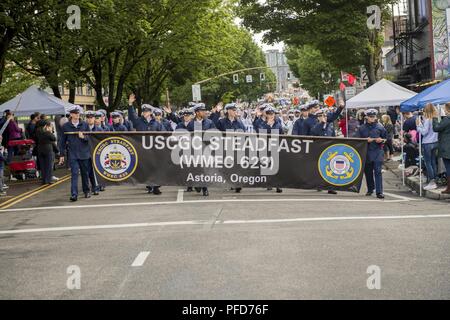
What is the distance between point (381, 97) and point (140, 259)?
15408 millimetres

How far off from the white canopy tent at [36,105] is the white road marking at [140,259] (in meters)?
18.6

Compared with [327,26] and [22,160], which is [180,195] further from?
[327,26]

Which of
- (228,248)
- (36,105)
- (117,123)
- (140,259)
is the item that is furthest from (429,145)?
(36,105)

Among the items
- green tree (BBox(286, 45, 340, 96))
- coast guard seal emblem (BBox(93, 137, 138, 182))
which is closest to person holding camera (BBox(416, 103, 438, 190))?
coast guard seal emblem (BBox(93, 137, 138, 182))

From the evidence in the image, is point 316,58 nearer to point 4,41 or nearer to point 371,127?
point 4,41

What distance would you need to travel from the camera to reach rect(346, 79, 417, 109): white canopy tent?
70.5 feet

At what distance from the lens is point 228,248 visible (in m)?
8.48

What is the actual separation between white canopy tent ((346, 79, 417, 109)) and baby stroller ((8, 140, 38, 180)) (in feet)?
34.6

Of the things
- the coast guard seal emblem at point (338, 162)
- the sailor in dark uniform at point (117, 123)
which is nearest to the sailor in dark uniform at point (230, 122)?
the coast guard seal emblem at point (338, 162)

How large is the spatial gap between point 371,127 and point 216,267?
8.50 meters

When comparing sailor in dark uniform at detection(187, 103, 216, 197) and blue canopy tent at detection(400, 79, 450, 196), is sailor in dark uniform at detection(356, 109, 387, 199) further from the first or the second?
sailor in dark uniform at detection(187, 103, 216, 197)

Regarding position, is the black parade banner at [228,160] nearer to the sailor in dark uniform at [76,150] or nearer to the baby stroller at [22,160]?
the sailor in dark uniform at [76,150]

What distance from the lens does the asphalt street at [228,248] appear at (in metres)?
6.45

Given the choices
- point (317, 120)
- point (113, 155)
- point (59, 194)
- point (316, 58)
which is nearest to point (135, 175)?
point (113, 155)
